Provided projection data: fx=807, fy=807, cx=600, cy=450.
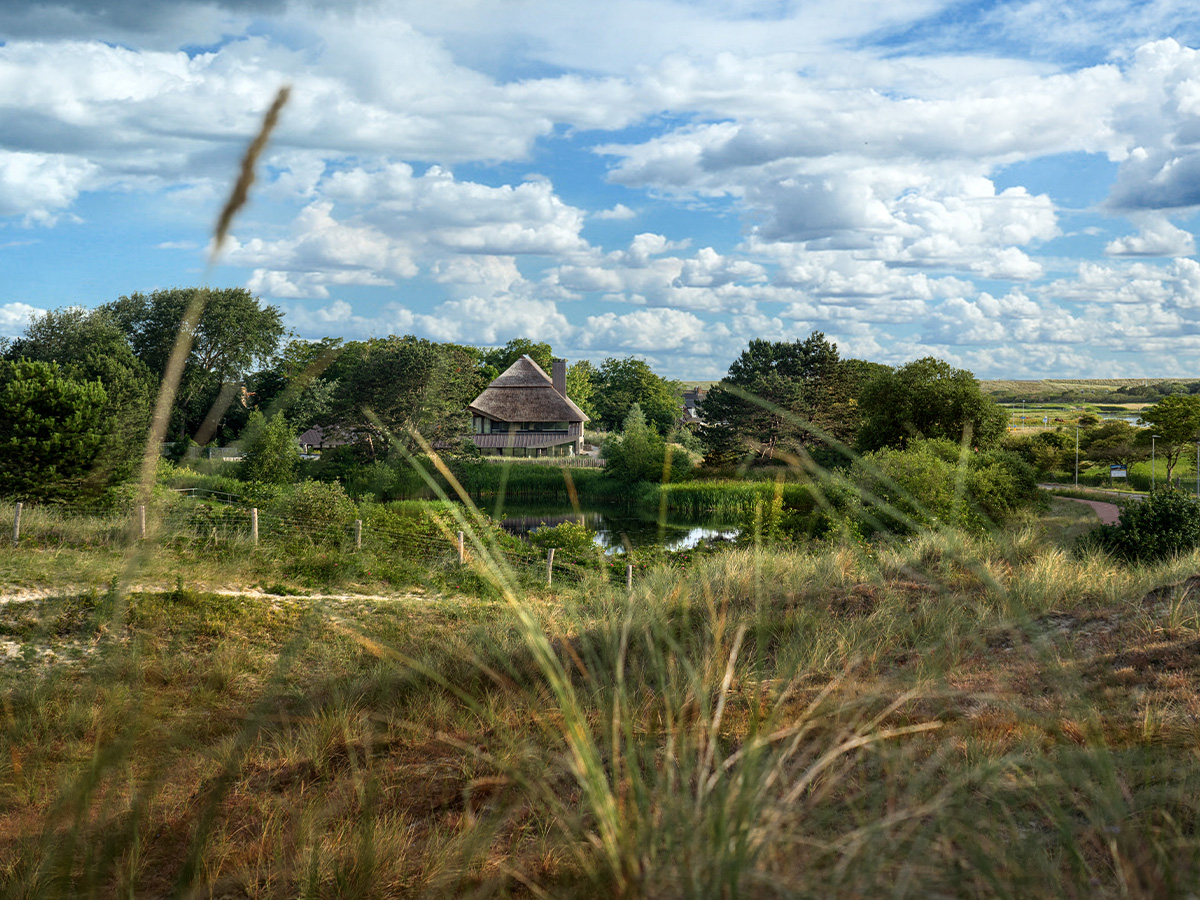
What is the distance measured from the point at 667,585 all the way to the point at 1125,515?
9.25 meters

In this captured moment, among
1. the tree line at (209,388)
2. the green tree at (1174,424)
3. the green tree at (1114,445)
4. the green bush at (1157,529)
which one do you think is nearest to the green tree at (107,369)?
the tree line at (209,388)

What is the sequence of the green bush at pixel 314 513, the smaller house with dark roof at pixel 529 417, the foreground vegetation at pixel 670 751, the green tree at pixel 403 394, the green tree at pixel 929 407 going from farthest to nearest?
the smaller house with dark roof at pixel 529 417, the green tree at pixel 403 394, the green tree at pixel 929 407, the green bush at pixel 314 513, the foreground vegetation at pixel 670 751

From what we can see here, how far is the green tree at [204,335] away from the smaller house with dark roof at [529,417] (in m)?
13.2

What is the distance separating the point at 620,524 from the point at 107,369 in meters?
23.6

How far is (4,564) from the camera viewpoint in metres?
11.4

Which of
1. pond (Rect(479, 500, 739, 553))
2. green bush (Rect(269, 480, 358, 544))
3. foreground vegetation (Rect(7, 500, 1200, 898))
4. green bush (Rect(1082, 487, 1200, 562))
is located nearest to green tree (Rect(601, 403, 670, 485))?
pond (Rect(479, 500, 739, 553))

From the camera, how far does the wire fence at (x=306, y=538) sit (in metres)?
14.0

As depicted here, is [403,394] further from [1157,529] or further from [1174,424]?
[1174,424]

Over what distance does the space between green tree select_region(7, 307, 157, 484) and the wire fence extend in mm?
3867

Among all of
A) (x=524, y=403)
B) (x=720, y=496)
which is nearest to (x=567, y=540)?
(x=720, y=496)

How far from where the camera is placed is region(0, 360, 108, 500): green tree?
1936 cm

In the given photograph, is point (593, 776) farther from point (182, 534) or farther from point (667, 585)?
point (182, 534)

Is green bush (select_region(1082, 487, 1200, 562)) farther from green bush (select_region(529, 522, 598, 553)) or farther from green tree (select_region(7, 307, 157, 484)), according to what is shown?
green tree (select_region(7, 307, 157, 484))

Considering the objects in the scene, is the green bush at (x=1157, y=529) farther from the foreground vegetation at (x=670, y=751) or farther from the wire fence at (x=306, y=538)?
the wire fence at (x=306, y=538)
